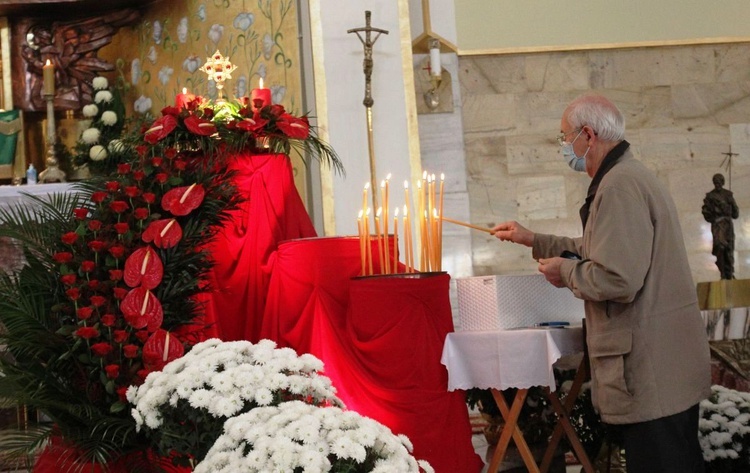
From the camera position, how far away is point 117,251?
3.78m

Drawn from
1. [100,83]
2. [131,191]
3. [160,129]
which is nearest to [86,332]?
[131,191]

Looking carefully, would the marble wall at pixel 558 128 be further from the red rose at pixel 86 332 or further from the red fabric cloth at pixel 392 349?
the red rose at pixel 86 332

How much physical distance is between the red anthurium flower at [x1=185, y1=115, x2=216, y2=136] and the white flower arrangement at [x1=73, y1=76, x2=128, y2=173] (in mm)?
2482

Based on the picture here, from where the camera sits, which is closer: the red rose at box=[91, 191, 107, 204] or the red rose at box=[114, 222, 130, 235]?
the red rose at box=[114, 222, 130, 235]

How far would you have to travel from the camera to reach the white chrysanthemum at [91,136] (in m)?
6.75

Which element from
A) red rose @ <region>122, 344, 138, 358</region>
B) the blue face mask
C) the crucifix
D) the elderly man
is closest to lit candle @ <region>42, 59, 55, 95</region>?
the crucifix

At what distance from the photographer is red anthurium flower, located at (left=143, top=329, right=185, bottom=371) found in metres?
3.64

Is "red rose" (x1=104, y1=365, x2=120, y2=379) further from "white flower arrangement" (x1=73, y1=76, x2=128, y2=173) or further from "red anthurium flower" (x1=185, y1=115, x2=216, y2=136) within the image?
"white flower arrangement" (x1=73, y1=76, x2=128, y2=173)

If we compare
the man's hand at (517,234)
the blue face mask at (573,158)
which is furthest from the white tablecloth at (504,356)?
the blue face mask at (573,158)

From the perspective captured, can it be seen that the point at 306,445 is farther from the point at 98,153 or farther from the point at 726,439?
the point at 98,153

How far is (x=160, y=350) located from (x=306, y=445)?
56.0 inches

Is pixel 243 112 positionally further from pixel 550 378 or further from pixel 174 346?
pixel 550 378

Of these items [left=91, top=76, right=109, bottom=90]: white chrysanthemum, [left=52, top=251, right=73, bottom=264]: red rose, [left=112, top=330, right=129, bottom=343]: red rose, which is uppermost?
[left=91, top=76, right=109, bottom=90]: white chrysanthemum

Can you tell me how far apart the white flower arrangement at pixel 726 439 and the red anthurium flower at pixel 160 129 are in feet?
8.34
